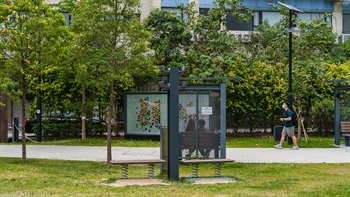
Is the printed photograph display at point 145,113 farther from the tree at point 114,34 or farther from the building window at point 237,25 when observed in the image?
the building window at point 237,25

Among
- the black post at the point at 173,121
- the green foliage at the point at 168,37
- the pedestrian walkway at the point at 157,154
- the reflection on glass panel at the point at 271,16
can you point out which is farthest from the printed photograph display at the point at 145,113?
the reflection on glass panel at the point at 271,16

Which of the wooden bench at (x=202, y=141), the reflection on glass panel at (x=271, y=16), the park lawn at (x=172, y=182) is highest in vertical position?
the reflection on glass panel at (x=271, y=16)

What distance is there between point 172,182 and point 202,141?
13.0ft

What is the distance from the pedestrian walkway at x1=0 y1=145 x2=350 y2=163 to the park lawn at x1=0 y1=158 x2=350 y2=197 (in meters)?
1.65

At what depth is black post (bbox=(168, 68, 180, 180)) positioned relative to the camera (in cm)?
1271

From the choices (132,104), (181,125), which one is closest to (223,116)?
(181,125)

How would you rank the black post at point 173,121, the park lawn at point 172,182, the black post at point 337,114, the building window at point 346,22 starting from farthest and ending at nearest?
the building window at point 346,22
the black post at point 337,114
the black post at point 173,121
the park lawn at point 172,182

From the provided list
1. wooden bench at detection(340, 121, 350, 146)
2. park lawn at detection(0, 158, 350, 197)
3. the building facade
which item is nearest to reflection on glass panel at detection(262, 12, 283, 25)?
the building facade

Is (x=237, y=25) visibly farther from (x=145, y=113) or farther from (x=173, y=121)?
(x=173, y=121)

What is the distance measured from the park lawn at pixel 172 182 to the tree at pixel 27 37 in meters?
2.44

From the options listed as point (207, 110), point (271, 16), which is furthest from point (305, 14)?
point (207, 110)

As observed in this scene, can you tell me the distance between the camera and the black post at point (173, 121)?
41.7 ft

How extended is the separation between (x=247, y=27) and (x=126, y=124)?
17.5m

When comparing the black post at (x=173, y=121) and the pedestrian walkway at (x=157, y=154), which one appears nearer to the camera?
the black post at (x=173, y=121)
